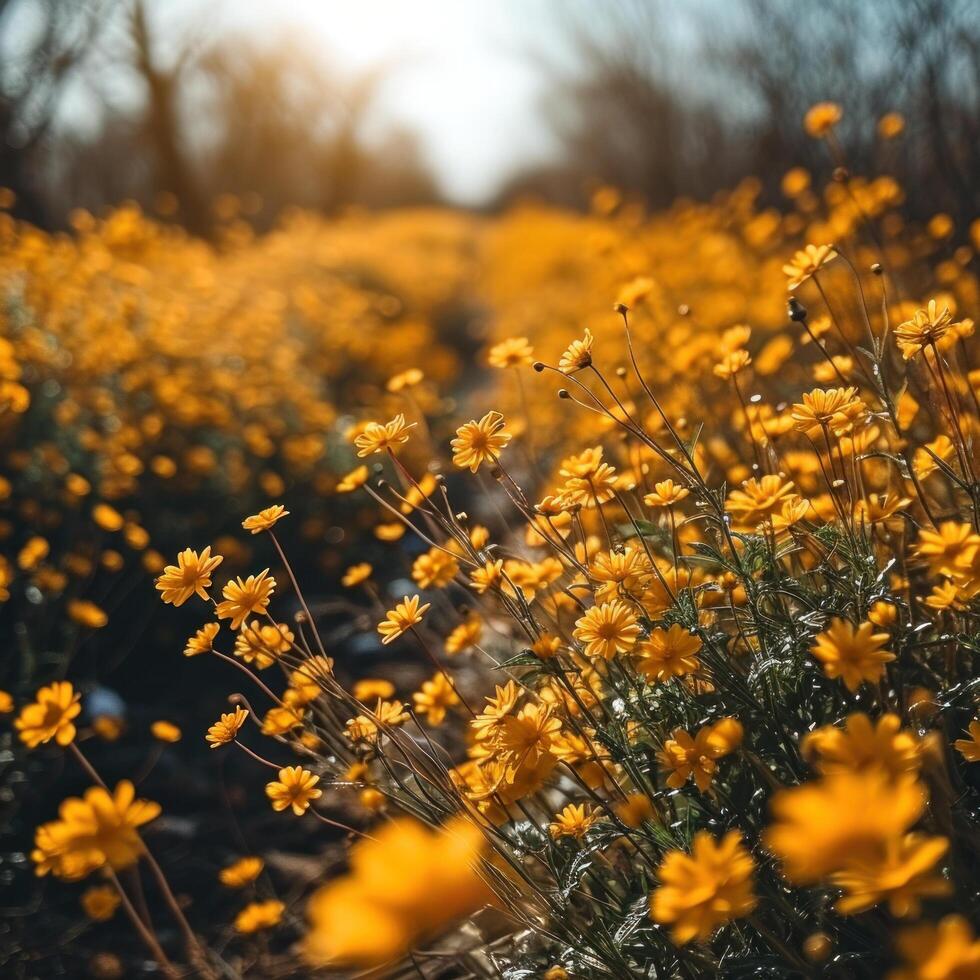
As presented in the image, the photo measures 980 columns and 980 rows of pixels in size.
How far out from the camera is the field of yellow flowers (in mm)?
1125

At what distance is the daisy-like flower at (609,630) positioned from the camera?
1.40 metres

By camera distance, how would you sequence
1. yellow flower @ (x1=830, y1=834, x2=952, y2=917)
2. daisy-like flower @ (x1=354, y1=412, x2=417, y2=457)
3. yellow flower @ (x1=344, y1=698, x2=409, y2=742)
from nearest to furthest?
yellow flower @ (x1=830, y1=834, x2=952, y2=917)
yellow flower @ (x1=344, y1=698, x2=409, y2=742)
daisy-like flower @ (x1=354, y1=412, x2=417, y2=457)

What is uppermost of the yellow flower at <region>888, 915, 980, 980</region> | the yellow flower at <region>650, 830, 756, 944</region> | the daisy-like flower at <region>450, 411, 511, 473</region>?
the daisy-like flower at <region>450, 411, 511, 473</region>

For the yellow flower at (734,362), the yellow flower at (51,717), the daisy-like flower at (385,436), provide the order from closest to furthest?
the yellow flower at (51,717), the daisy-like flower at (385,436), the yellow flower at (734,362)

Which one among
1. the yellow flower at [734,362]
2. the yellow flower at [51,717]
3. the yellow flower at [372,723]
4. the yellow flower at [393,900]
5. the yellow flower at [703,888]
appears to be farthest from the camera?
the yellow flower at [734,362]

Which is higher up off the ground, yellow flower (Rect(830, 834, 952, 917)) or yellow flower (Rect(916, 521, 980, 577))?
yellow flower (Rect(916, 521, 980, 577))

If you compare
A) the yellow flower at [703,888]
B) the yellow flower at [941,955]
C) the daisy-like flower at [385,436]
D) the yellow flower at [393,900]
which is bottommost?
the yellow flower at [941,955]

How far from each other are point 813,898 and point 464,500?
419 centimetres

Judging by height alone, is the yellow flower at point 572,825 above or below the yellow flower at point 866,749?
above

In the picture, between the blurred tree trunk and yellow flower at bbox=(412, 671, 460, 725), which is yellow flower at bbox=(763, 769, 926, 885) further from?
the blurred tree trunk

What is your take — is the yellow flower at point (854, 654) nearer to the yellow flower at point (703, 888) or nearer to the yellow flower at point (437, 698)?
the yellow flower at point (703, 888)

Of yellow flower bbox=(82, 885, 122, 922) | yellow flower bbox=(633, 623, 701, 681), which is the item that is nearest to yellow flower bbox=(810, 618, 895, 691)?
yellow flower bbox=(633, 623, 701, 681)

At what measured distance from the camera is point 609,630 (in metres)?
1.41

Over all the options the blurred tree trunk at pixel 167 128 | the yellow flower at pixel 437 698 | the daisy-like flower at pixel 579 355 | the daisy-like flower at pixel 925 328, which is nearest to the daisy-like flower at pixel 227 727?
the yellow flower at pixel 437 698
